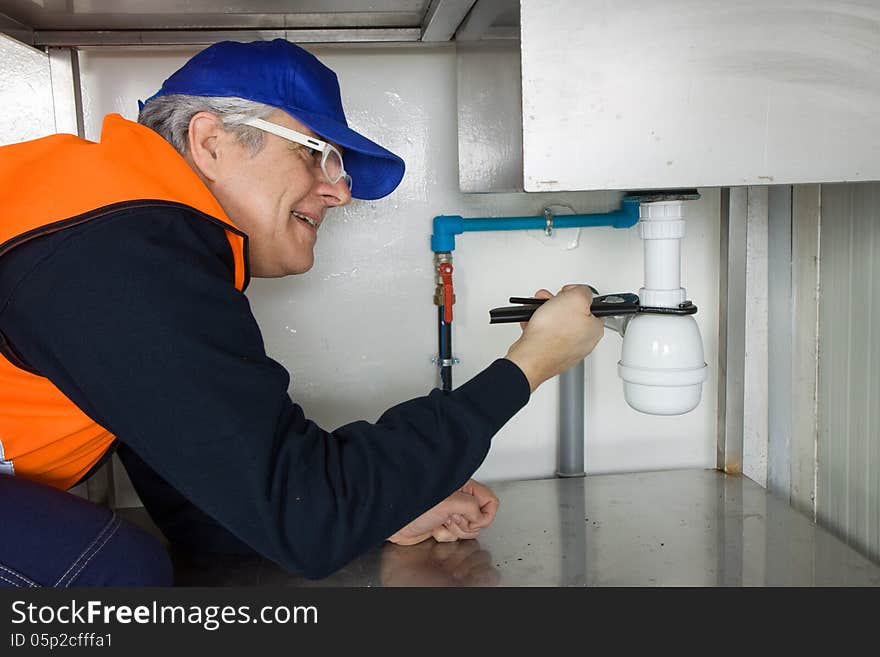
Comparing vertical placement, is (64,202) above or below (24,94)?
below

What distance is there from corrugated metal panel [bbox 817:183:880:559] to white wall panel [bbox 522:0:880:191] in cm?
36

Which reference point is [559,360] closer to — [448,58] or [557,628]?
[557,628]

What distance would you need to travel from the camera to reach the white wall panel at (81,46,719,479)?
1535mm

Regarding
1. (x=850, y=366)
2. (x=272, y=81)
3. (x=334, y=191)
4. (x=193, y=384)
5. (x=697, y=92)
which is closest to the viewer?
(x=193, y=384)

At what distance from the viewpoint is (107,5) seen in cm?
125

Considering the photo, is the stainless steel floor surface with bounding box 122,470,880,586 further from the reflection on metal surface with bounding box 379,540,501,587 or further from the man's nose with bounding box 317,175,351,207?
the man's nose with bounding box 317,175,351,207

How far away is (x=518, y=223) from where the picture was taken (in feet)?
5.04

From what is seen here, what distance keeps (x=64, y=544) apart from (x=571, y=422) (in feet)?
3.21

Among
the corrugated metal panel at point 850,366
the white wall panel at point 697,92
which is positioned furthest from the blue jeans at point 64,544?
the corrugated metal panel at point 850,366

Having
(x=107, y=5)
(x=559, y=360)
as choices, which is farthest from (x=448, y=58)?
(x=559, y=360)

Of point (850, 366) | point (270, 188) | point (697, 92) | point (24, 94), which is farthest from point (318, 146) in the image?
point (850, 366)

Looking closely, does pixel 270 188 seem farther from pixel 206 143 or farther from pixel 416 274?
pixel 416 274

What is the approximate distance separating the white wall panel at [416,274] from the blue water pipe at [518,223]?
4 centimetres

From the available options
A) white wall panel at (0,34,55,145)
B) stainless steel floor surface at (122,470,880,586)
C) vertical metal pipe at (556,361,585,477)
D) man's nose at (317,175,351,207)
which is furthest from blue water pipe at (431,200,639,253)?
white wall panel at (0,34,55,145)
